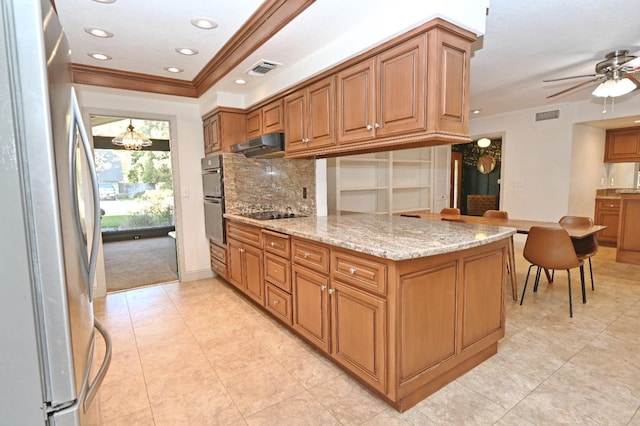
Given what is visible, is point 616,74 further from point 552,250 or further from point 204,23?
point 204,23

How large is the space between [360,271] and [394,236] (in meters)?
0.38

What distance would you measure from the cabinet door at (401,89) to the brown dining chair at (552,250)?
1968mm

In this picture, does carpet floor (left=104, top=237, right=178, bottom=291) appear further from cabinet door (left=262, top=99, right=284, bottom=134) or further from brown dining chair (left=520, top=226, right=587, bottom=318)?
brown dining chair (left=520, top=226, right=587, bottom=318)

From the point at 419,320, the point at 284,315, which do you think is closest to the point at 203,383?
the point at 284,315

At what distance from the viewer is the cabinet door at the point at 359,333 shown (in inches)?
70.8

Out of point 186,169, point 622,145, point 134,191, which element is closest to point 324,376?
point 186,169

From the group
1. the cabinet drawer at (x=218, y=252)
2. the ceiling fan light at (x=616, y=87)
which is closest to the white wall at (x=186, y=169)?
the cabinet drawer at (x=218, y=252)

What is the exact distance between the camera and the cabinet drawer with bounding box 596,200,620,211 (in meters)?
5.80

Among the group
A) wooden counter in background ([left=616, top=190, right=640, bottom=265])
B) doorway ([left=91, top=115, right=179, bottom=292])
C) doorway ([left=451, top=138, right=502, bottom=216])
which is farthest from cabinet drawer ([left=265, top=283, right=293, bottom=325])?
doorway ([left=451, top=138, right=502, bottom=216])

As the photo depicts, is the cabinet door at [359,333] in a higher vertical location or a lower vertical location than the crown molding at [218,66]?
lower

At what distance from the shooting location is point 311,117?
2.82 meters

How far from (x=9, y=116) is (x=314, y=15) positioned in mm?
1838

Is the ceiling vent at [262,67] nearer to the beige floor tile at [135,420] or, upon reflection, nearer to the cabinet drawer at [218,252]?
the cabinet drawer at [218,252]

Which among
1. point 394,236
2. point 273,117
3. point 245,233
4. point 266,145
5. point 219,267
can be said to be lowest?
point 219,267
